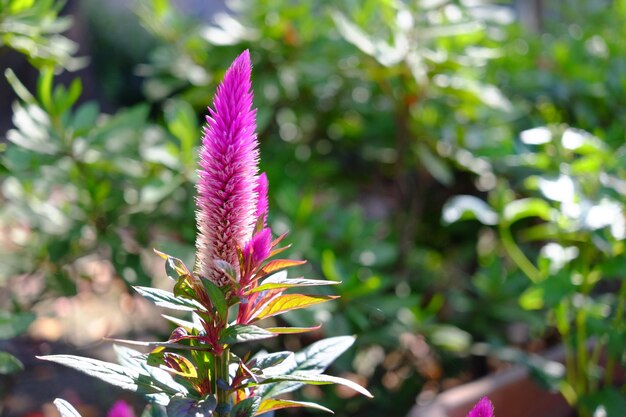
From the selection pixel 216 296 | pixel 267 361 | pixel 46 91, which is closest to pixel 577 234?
pixel 267 361

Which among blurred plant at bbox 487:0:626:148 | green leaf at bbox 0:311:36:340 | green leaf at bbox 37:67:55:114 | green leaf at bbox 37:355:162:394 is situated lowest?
blurred plant at bbox 487:0:626:148

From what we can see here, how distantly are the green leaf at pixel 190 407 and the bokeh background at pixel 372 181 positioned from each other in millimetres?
535

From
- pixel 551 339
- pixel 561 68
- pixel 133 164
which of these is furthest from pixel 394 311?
pixel 561 68

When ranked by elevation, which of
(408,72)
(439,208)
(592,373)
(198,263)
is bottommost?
(439,208)

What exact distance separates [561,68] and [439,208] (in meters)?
0.65

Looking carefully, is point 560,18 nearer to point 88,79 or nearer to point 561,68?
point 561,68

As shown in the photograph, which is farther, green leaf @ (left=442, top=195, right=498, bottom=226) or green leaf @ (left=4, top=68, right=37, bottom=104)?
green leaf @ (left=442, top=195, right=498, bottom=226)

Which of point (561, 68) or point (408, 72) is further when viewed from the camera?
point (561, 68)

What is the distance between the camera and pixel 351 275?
175 cm

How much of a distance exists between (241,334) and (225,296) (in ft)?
0.15

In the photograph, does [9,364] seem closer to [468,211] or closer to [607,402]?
[468,211]

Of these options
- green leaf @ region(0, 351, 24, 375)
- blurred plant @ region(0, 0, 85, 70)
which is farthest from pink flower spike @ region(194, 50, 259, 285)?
blurred plant @ region(0, 0, 85, 70)

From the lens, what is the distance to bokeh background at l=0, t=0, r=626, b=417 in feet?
5.54

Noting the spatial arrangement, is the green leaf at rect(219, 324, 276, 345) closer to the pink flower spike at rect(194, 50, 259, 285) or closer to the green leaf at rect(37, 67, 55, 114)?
the pink flower spike at rect(194, 50, 259, 285)
